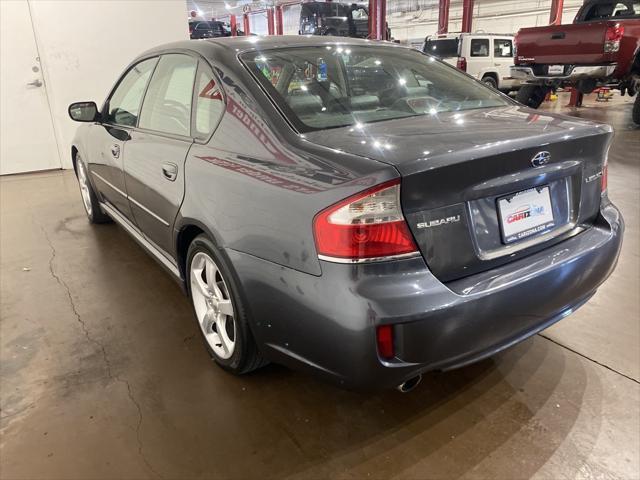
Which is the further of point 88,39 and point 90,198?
point 88,39

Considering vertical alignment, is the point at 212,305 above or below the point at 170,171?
below

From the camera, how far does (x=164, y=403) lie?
191cm

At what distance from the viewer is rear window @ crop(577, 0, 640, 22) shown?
791cm

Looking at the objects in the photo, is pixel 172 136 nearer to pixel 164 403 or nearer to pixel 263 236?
pixel 263 236

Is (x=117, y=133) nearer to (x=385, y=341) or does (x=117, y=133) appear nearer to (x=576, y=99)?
(x=385, y=341)

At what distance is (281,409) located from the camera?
1863 mm

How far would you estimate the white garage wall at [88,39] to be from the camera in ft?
19.8

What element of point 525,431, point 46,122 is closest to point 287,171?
point 525,431

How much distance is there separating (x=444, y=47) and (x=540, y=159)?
39.3ft

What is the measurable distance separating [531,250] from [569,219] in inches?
10.1

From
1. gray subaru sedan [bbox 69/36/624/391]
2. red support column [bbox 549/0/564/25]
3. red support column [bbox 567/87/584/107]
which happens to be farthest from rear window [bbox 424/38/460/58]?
gray subaru sedan [bbox 69/36/624/391]


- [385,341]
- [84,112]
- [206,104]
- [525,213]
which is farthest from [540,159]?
[84,112]

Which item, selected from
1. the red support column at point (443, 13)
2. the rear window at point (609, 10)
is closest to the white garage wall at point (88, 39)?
the rear window at point (609, 10)

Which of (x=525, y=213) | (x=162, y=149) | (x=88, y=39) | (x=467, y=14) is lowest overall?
(x=525, y=213)
